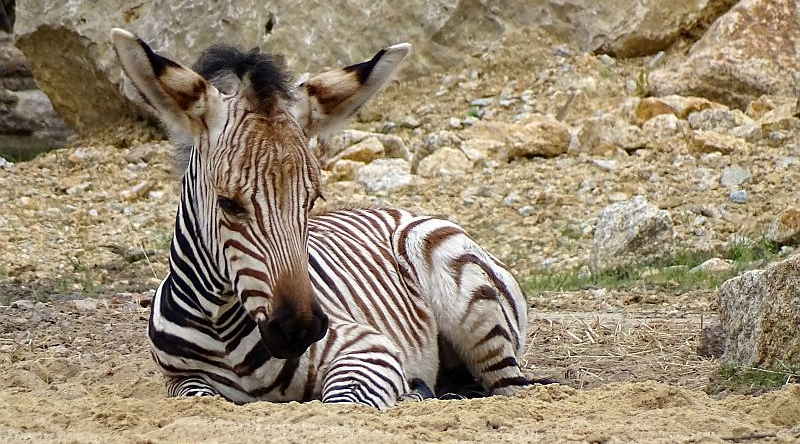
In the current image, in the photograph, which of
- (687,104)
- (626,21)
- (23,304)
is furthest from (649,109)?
(23,304)

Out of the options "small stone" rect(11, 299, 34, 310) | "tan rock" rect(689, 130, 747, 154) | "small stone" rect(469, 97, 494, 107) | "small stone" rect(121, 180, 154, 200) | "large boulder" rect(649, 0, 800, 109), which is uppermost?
"large boulder" rect(649, 0, 800, 109)

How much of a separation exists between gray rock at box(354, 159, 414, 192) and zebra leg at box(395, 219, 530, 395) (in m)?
6.14

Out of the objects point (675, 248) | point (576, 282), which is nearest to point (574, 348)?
point (576, 282)

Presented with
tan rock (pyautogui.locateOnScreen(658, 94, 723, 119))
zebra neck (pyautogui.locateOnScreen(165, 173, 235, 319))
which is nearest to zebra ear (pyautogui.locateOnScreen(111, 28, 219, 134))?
zebra neck (pyautogui.locateOnScreen(165, 173, 235, 319))

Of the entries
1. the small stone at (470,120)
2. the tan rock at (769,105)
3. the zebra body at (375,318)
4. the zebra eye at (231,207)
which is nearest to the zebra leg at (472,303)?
the zebra body at (375,318)

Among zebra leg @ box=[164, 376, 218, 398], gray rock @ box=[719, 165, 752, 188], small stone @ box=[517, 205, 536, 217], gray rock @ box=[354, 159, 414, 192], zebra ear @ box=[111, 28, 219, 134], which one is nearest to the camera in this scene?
zebra ear @ box=[111, 28, 219, 134]

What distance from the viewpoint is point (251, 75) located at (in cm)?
503

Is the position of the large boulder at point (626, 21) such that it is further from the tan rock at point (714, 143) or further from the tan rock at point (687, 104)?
the tan rock at point (714, 143)

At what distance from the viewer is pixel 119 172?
13891mm

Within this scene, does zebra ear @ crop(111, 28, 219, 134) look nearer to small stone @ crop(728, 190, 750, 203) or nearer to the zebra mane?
the zebra mane

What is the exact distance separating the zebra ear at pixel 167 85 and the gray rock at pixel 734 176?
7760 mm

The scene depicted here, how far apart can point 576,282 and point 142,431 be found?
20.1 ft

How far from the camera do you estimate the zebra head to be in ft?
15.3

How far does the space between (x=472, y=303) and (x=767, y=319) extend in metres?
1.49
